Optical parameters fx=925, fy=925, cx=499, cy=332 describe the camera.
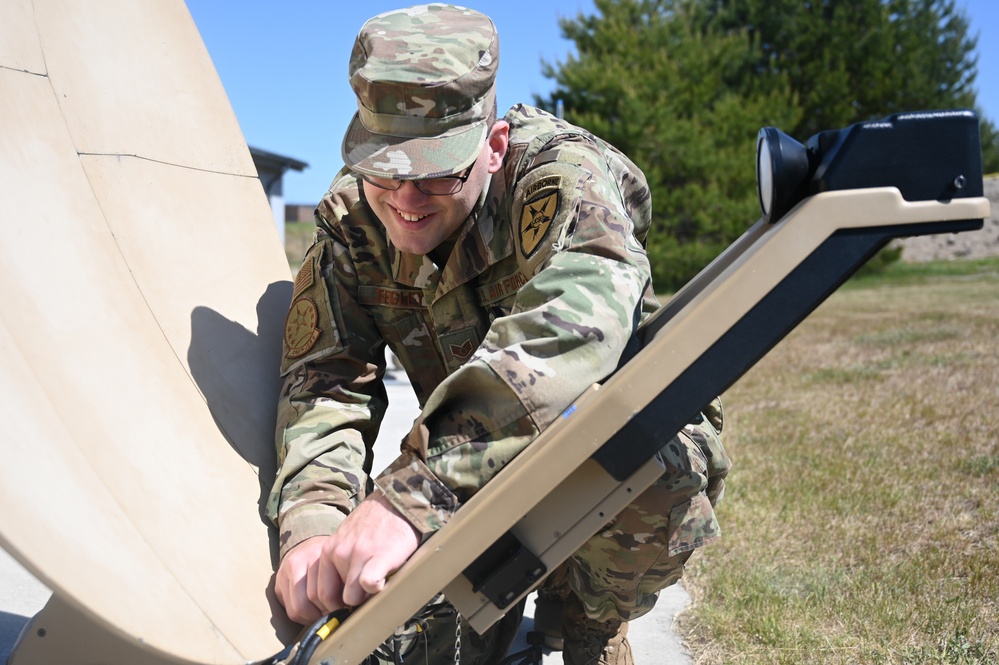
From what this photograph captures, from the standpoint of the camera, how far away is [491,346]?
1.57 m

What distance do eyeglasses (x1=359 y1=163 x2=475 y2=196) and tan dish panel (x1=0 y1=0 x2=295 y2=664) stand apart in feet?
1.79

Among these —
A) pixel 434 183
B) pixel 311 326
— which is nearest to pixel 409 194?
pixel 434 183

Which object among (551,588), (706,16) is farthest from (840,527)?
(706,16)

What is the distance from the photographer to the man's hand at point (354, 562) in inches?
57.8

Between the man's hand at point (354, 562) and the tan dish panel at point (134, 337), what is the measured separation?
9cm

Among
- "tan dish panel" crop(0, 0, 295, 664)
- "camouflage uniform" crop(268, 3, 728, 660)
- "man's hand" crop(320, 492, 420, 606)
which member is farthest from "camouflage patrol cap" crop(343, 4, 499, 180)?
"man's hand" crop(320, 492, 420, 606)

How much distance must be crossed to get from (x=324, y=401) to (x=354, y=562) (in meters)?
0.61

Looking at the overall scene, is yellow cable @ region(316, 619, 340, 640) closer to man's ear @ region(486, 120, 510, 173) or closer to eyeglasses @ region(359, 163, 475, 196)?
eyeglasses @ region(359, 163, 475, 196)

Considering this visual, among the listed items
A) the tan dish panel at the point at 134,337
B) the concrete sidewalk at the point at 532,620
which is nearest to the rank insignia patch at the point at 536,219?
the tan dish panel at the point at 134,337

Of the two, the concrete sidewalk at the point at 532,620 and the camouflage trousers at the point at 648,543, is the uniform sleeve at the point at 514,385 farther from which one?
the concrete sidewalk at the point at 532,620

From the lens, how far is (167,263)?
2.10m

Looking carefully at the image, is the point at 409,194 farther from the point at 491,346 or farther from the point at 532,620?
the point at 532,620

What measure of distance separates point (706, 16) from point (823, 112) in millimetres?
4514

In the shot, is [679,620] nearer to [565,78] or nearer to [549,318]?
[549,318]
